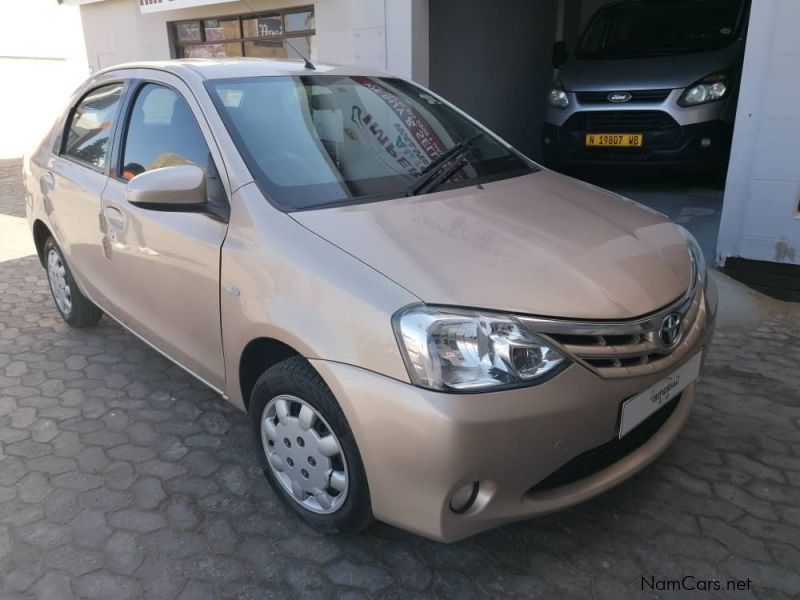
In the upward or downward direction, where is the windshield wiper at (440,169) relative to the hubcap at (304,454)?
upward

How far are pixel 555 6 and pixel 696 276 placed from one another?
8637mm

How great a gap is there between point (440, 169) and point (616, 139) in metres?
4.37

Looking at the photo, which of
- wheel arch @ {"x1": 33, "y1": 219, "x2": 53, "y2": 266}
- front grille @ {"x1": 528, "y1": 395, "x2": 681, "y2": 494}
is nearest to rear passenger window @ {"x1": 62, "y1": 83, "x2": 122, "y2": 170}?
wheel arch @ {"x1": 33, "y1": 219, "x2": 53, "y2": 266}

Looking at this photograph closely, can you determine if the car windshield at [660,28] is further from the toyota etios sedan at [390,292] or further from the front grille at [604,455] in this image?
the front grille at [604,455]

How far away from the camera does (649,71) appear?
6.57 m

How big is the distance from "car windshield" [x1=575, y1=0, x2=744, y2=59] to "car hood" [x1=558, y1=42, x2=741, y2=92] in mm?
224

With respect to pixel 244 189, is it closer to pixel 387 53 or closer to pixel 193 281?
pixel 193 281

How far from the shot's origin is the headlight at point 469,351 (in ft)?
6.15

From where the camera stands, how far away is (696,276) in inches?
97.5

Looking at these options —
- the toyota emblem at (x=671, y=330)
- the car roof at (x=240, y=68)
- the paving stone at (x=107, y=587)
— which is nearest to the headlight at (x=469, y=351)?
the toyota emblem at (x=671, y=330)

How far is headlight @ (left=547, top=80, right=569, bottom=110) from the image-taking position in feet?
22.7

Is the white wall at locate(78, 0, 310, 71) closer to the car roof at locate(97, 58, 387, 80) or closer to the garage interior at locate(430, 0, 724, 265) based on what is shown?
the garage interior at locate(430, 0, 724, 265)

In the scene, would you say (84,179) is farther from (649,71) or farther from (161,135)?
(649,71)

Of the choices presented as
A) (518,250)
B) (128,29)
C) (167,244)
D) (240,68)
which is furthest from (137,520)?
(128,29)
